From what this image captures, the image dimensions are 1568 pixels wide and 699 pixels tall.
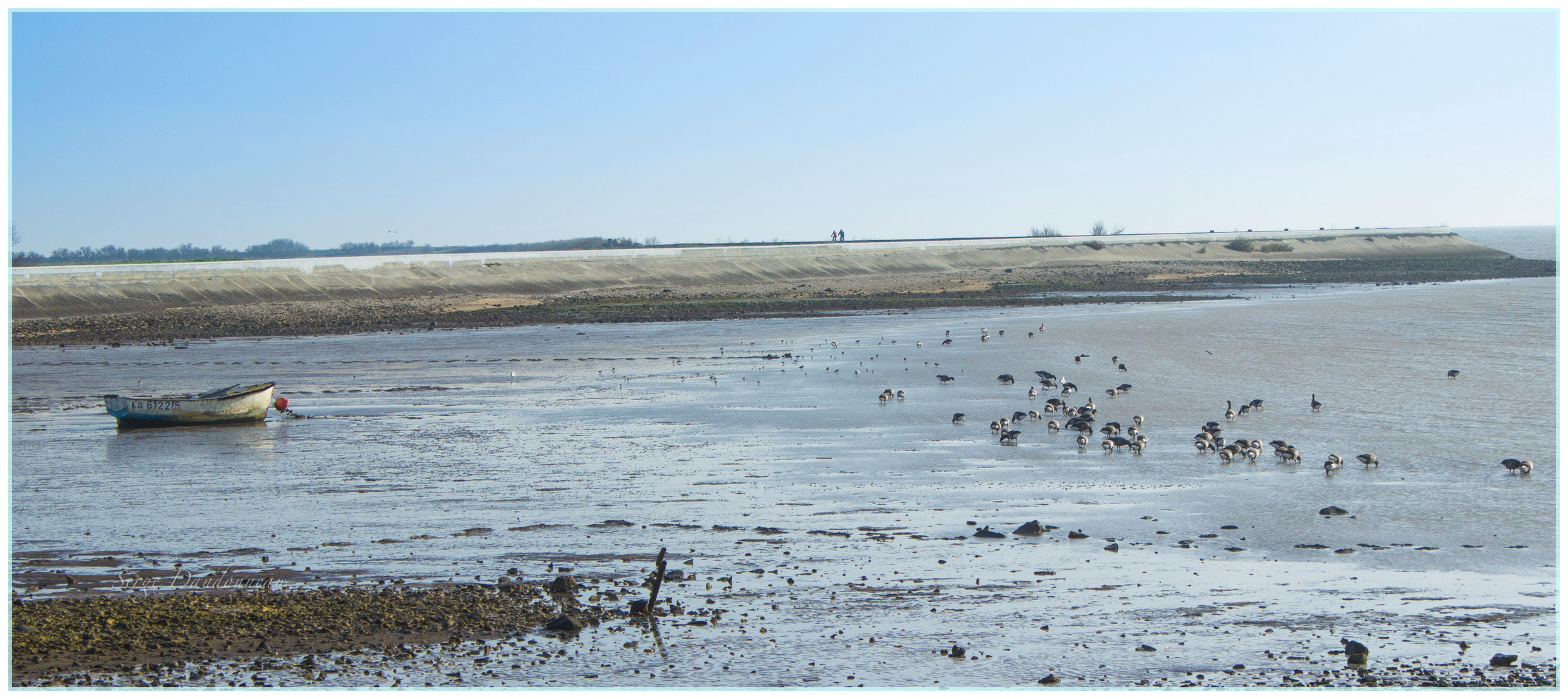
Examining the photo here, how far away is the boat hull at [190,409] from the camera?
81.2 feet

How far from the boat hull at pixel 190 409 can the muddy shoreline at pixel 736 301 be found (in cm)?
2246

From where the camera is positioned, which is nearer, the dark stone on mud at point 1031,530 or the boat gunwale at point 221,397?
the dark stone on mud at point 1031,530

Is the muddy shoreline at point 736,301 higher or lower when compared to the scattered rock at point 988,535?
higher

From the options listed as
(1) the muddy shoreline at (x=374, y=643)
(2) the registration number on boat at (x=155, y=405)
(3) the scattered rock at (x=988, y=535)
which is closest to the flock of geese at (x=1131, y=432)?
(3) the scattered rock at (x=988, y=535)

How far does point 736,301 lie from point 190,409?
1621 inches

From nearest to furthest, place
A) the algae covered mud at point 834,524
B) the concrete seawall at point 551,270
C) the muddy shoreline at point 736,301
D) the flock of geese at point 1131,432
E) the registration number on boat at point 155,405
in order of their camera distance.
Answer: the algae covered mud at point 834,524 < the flock of geese at point 1131,432 < the registration number on boat at point 155,405 < the muddy shoreline at point 736,301 < the concrete seawall at point 551,270

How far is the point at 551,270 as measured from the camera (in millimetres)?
77062

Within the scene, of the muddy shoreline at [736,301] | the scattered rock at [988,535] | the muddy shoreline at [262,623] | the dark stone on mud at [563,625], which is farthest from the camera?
the muddy shoreline at [736,301]

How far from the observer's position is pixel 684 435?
23047 mm

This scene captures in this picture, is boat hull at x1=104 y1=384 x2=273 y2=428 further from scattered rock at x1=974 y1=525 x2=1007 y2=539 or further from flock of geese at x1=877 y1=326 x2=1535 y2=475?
scattered rock at x1=974 y1=525 x2=1007 y2=539

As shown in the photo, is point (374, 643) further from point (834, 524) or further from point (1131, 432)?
point (1131, 432)

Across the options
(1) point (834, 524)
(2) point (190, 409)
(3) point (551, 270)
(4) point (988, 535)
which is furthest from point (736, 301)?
(4) point (988, 535)

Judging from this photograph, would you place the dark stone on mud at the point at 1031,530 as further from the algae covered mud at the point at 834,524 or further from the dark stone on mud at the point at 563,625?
the dark stone on mud at the point at 563,625

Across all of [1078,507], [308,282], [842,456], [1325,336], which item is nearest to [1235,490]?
[1078,507]
